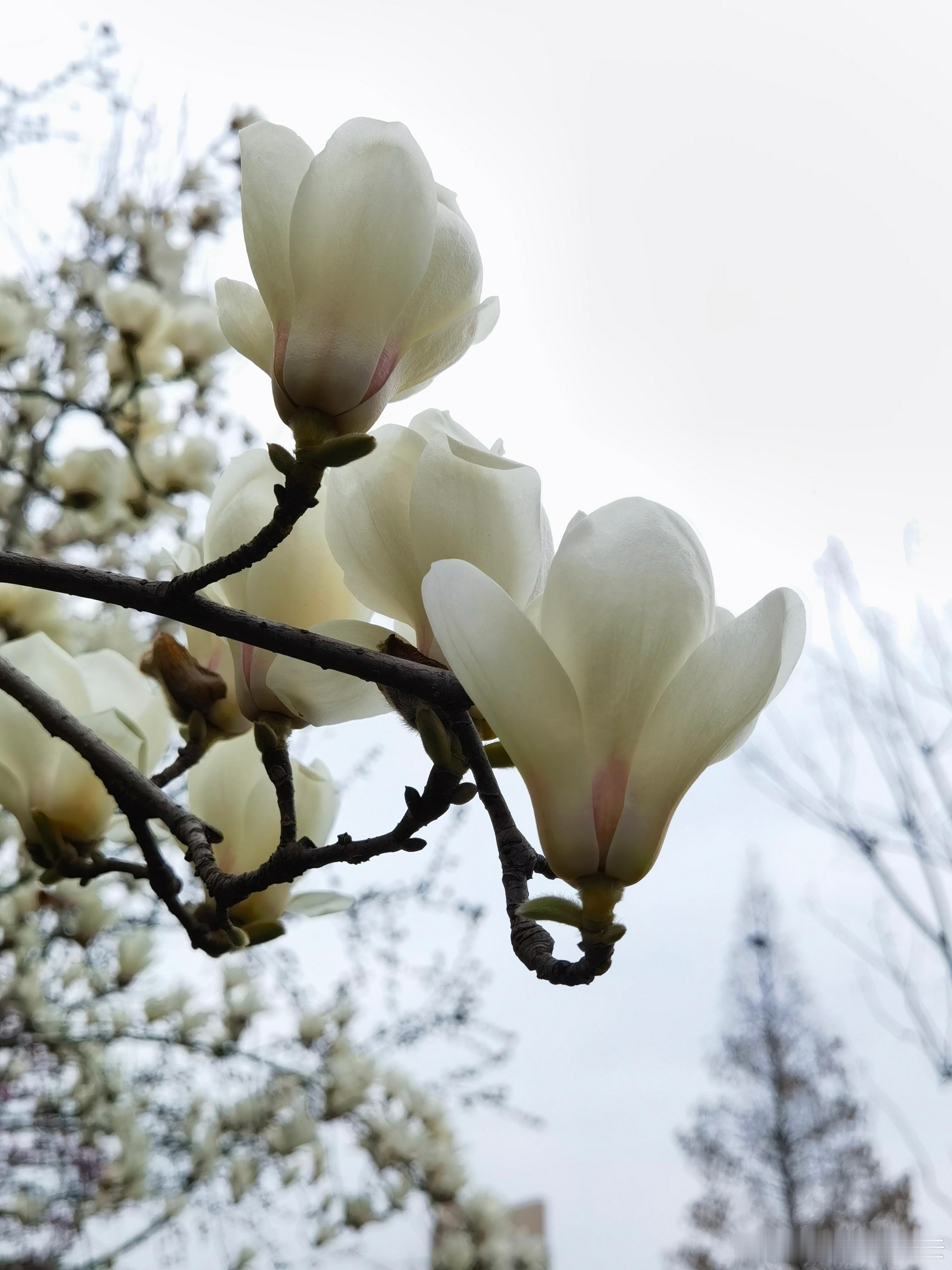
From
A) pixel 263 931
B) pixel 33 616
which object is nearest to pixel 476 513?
pixel 263 931

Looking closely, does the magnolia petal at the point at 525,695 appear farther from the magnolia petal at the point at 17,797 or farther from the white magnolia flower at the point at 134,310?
the white magnolia flower at the point at 134,310

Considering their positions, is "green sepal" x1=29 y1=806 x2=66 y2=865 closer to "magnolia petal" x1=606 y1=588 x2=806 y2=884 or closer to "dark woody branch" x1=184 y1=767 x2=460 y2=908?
"dark woody branch" x1=184 y1=767 x2=460 y2=908

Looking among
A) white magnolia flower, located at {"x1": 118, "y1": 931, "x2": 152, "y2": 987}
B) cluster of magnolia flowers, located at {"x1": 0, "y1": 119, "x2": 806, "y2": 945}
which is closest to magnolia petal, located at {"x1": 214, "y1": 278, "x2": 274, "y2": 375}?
cluster of magnolia flowers, located at {"x1": 0, "y1": 119, "x2": 806, "y2": 945}

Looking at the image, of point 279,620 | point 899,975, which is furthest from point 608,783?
point 899,975

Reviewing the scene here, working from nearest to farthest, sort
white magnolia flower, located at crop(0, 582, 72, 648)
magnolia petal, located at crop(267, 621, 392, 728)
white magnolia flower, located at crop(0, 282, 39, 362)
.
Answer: magnolia petal, located at crop(267, 621, 392, 728), white magnolia flower, located at crop(0, 582, 72, 648), white magnolia flower, located at crop(0, 282, 39, 362)

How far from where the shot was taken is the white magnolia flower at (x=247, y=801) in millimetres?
468

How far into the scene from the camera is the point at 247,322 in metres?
0.33

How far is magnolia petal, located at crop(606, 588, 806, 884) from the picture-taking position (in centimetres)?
26

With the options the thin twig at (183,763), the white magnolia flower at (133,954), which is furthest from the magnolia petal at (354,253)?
the white magnolia flower at (133,954)

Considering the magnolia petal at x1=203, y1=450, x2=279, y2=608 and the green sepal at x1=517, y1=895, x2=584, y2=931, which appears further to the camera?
the magnolia petal at x1=203, y1=450, x2=279, y2=608

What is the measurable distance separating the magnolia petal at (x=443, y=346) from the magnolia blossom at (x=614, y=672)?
0.31 ft

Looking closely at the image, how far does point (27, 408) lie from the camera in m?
1.35

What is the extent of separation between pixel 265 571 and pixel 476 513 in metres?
0.10

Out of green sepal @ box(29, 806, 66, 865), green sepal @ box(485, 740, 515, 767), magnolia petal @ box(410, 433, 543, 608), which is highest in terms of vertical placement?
magnolia petal @ box(410, 433, 543, 608)
